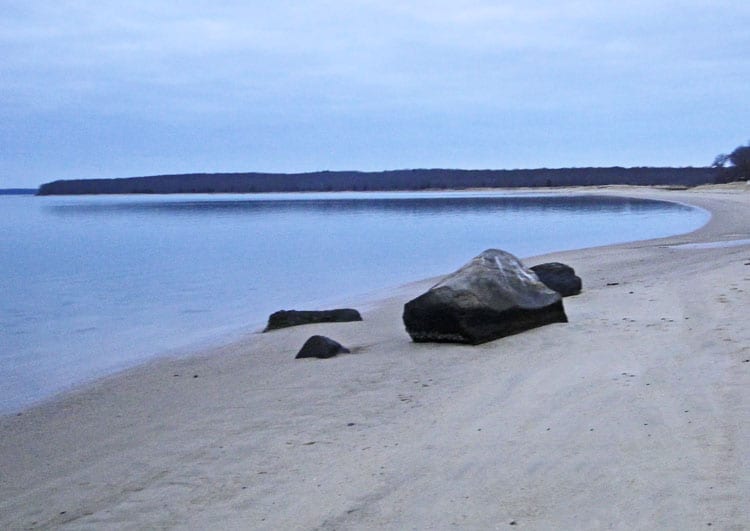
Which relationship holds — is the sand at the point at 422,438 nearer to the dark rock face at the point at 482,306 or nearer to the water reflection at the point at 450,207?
the dark rock face at the point at 482,306

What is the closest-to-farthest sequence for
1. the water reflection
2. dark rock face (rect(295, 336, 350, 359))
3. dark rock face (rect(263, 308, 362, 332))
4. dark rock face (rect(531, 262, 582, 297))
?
dark rock face (rect(295, 336, 350, 359))
dark rock face (rect(263, 308, 362, 332))
dark rock face (rect(531, 262, 582, 297))
the water reflection

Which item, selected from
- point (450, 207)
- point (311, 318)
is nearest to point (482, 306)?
point (311, 318)

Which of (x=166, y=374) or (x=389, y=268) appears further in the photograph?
(x=389, y=268)

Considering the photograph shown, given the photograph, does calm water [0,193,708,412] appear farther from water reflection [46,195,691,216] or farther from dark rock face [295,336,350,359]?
water reflection [46,195,691,216]

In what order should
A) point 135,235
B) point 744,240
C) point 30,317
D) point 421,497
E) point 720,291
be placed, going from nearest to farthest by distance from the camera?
point 421,497 < point 720,291 < point 30,317 < point 744,240 < point 135,235

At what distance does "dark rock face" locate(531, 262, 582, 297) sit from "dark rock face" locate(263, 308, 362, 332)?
2.35 meters

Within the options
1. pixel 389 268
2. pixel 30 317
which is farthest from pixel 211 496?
pixel 389 268

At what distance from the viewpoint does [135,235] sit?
3919 cm

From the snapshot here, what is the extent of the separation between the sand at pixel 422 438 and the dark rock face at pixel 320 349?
0.60 feet

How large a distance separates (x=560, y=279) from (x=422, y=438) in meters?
6.10

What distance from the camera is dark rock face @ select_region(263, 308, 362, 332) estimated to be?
10.3 metres

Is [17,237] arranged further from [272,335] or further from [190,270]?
[272,335]

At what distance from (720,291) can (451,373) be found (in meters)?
4.00

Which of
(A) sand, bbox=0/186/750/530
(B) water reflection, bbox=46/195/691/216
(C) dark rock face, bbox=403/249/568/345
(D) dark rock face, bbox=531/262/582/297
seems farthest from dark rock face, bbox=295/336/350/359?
(B) water reflection, bbox=46/195/691/216
